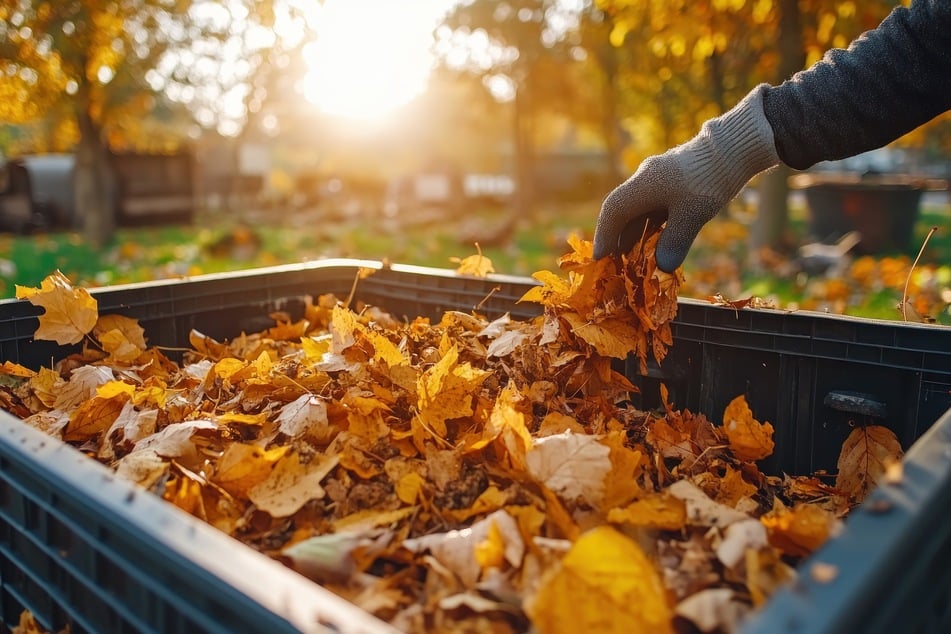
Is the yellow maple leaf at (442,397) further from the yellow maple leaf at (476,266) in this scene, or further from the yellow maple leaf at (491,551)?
the yellow maple leaf at (476,266)

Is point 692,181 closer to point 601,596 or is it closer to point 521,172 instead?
point 601,596

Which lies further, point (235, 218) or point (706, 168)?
point (235, 218)

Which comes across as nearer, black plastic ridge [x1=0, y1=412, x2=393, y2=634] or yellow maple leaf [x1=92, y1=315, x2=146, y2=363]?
black plastic ridge [x1=0, y1=412, x2=393, y2=634]

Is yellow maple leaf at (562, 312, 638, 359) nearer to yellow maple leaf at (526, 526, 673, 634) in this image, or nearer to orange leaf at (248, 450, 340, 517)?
orange leaf at (248, 450, 340, 517)

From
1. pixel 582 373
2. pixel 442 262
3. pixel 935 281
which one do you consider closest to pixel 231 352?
pixel 582 373

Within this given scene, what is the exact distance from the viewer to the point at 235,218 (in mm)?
16891

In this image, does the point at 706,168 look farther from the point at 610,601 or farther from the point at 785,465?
the point at 610,601

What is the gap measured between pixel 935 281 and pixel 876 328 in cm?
459

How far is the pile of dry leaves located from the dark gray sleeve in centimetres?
41

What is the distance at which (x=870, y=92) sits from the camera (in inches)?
65.8

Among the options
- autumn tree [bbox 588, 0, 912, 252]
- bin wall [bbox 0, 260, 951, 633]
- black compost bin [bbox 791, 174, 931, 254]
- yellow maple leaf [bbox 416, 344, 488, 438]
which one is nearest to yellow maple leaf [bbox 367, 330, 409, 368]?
yellow maple leaf [bbox 416, 344, 488, 438]

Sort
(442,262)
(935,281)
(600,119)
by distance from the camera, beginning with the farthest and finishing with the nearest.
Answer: (600,119)
(442,262)
(935,281)

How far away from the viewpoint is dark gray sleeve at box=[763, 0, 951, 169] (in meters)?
1.60

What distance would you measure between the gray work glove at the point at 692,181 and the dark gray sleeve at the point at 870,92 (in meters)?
0.06
